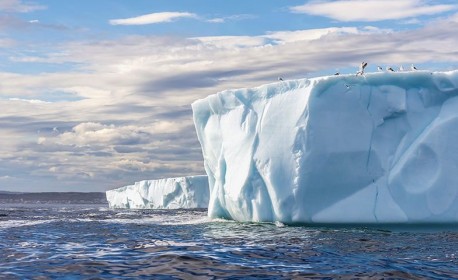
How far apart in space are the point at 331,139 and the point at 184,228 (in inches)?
220

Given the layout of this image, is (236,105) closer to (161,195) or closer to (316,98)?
(316,98)

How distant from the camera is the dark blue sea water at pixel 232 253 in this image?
474 inches

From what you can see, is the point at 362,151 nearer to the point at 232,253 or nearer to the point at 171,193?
the point at 232,253

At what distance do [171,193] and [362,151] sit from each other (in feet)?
84.8

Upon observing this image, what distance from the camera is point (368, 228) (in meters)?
21.2

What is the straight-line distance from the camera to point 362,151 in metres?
20.9

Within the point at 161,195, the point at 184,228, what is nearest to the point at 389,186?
the point at 184,228

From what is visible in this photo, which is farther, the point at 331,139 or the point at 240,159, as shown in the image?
the point at 240,159

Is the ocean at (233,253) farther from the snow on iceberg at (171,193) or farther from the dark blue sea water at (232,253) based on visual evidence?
the snow on iceberg at (171,193)

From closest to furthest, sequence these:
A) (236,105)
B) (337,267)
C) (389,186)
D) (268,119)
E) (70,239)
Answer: (337,267), (70,239), (389,186), (268,119), (236,105)

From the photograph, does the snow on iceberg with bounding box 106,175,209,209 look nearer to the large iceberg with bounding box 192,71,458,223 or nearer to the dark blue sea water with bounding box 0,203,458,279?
the large iceberg with bounding box 192,71,458,223

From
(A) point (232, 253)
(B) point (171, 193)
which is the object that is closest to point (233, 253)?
(A) point (232, 253)

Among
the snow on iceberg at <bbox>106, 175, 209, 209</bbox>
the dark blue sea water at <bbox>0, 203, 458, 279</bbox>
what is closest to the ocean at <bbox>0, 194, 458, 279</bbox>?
the dark blue sea water at <bbox>0, 203, 458, 279</bbox>

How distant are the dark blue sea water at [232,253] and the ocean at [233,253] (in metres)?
0.02
